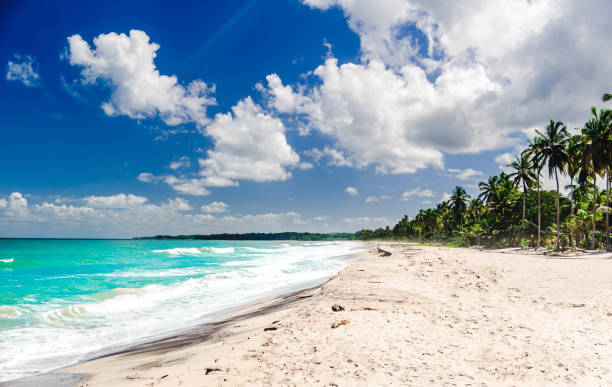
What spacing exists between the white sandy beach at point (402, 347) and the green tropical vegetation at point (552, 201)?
2880 centimetres

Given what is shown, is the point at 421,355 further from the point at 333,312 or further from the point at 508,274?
the point at 508,274

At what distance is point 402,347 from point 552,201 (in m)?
61.7

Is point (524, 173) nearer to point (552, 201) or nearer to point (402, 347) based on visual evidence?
point (552, 201)

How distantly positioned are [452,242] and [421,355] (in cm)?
7646

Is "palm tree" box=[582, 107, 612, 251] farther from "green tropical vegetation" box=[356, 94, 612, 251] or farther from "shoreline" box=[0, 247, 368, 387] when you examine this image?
"shoreline" box=[0, 247, 368, 387]

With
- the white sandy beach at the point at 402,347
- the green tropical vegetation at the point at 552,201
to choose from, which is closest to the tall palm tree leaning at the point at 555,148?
the green tropical vegetation at the point at 552,201

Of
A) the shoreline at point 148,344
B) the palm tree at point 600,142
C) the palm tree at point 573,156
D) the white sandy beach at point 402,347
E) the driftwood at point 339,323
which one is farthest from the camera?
the palm tree at point 573,156

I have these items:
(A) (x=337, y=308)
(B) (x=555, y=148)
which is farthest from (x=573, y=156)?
(A) (x=337, y=308)

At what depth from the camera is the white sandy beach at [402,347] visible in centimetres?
431

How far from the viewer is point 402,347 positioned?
5285 mm

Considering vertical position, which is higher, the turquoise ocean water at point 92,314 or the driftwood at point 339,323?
the driftwood at point 339,323

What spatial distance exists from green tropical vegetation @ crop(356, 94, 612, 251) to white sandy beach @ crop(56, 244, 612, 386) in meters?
28.8

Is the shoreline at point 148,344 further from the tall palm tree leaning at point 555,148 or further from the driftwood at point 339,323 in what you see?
the tall palm tree leaning at point 555,148


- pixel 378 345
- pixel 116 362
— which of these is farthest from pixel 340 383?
pixel 116 362
